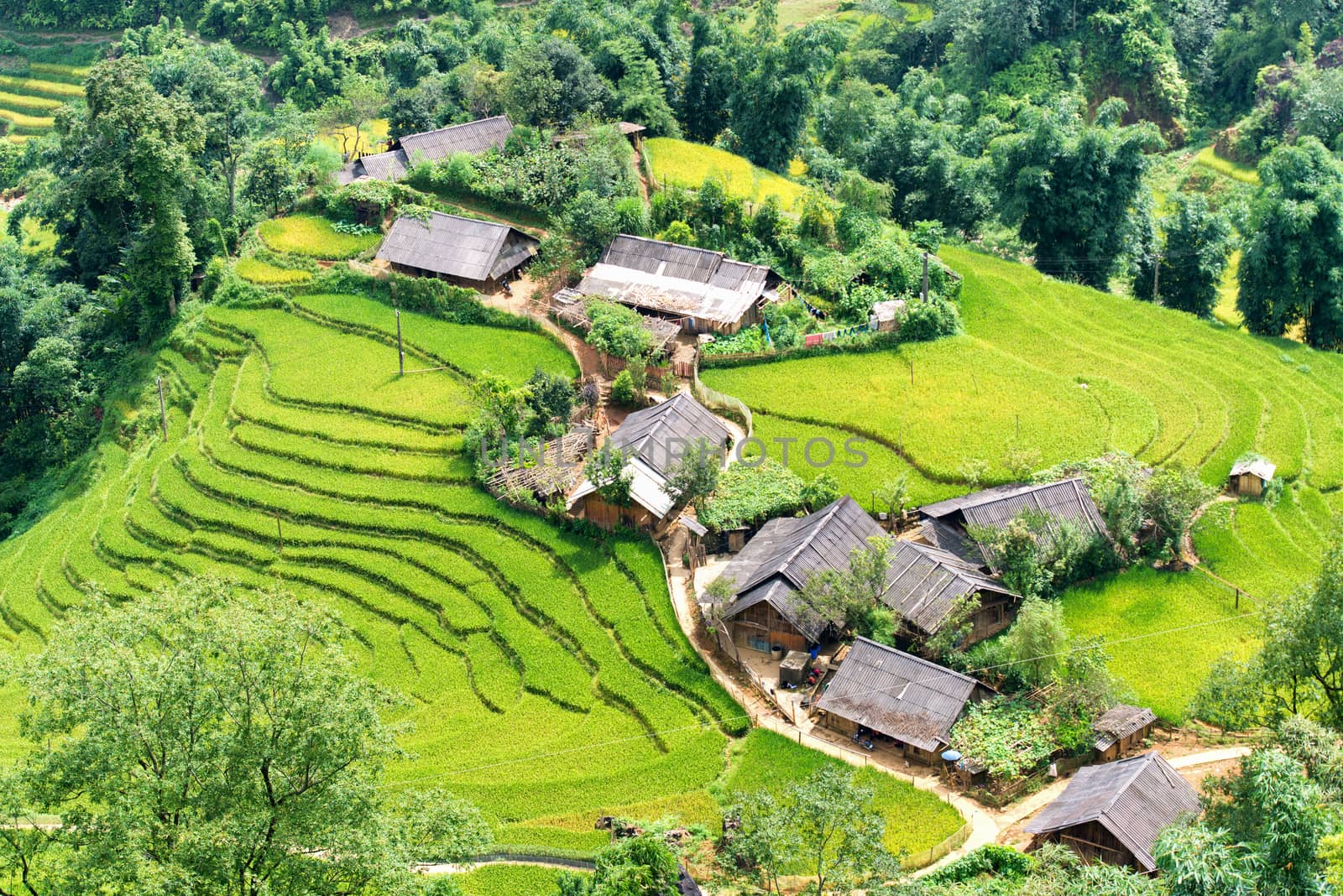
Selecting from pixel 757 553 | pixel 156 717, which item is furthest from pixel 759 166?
pixel 156 717

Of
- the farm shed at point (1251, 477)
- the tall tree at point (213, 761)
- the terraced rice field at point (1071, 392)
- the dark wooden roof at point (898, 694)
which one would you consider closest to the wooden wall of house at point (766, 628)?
the dark wooden roof at point (898, 694)

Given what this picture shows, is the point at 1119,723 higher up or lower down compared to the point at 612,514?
higher up

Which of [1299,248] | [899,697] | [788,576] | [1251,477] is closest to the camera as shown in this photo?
[899,697]

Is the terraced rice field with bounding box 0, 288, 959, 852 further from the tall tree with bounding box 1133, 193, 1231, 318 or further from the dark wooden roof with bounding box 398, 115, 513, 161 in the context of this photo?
the tall tree with bounding box 1133, 193, 1231, 318

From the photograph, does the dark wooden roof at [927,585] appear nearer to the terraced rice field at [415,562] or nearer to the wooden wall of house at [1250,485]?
the terraced rice field at [415,562]

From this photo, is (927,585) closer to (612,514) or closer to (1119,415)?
(612,514)

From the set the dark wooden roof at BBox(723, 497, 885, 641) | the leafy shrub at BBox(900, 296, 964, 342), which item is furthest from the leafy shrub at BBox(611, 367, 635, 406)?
the leafy shrub at BBox(900, 296, 964, 342)

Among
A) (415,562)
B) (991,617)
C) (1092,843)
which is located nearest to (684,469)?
(415,562)
